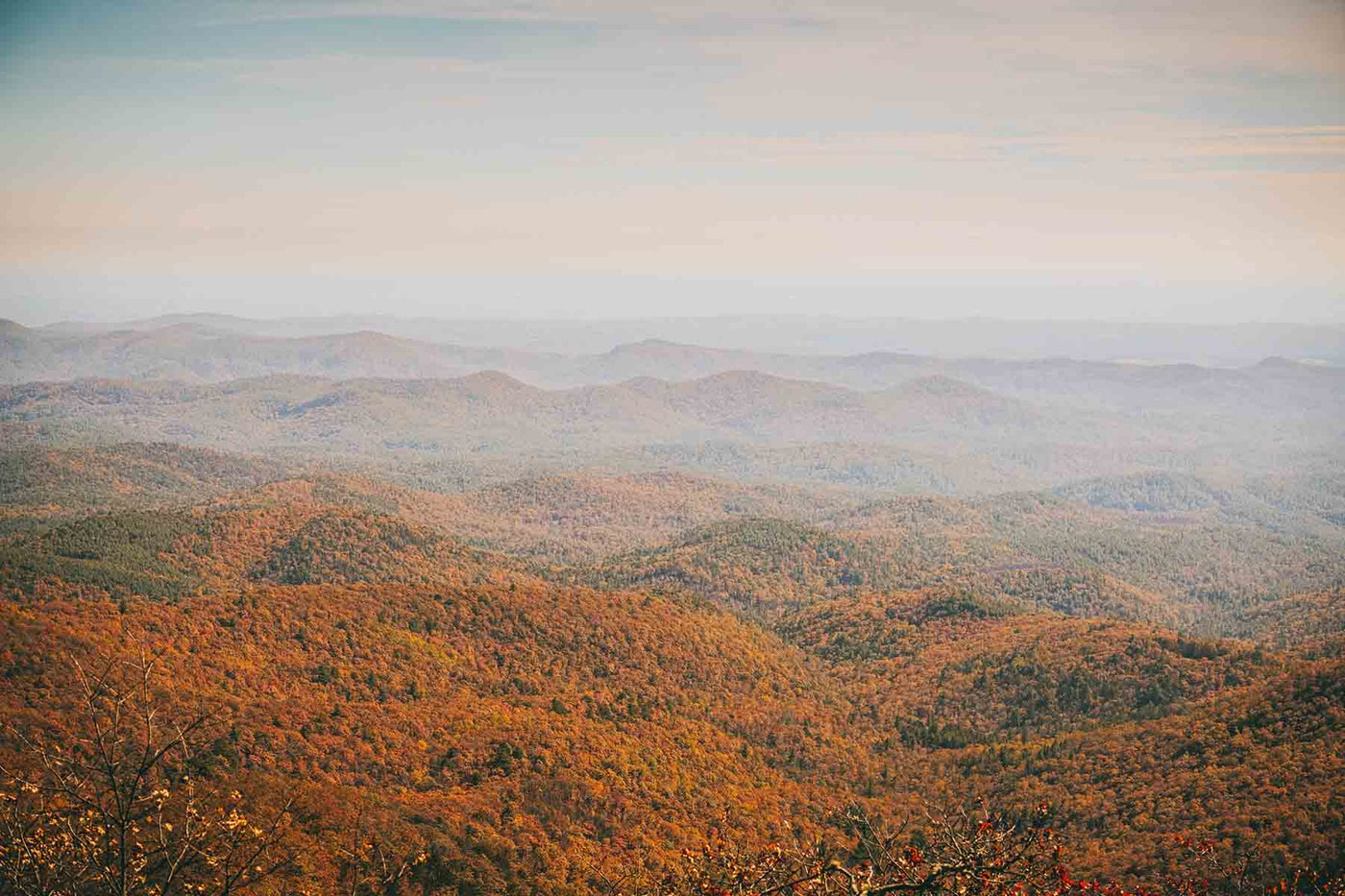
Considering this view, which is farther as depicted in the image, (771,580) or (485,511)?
(485,511)

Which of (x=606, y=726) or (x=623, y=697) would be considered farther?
(x=623, y=697)

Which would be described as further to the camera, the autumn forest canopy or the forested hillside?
the forested hillside

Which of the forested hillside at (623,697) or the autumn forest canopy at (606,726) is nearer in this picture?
the autumn forest canopy at (606,726)

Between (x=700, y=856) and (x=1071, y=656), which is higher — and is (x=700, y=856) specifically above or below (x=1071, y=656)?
above

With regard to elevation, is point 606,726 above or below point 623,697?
above

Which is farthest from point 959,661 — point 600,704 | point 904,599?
point 600,704

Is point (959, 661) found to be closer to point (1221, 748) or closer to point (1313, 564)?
point (1221, 748)

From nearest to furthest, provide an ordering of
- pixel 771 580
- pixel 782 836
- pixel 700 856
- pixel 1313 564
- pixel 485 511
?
pixel 700 856
pixel 782 836
pixel 771 580
pixel 1313 564
pixel 485 511

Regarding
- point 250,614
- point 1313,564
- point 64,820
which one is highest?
point 64,820

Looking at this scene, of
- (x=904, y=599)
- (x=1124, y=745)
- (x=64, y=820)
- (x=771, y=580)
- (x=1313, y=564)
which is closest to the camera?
(x=64, y=820)
